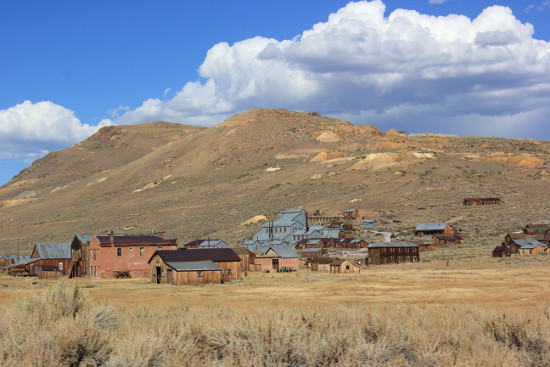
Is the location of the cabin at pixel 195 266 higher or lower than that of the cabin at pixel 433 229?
A: lower

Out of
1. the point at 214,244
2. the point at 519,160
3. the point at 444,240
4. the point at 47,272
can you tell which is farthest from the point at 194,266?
the point at 519,160

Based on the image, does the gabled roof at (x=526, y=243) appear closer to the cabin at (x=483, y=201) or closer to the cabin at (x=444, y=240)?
the cabin at (x=444, y=240)

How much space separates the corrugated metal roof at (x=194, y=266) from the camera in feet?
167

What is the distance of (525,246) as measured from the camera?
6931 centimetres

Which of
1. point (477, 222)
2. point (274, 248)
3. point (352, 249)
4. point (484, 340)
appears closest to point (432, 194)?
point (477, 222)

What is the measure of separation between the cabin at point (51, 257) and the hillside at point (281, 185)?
61.8 ft

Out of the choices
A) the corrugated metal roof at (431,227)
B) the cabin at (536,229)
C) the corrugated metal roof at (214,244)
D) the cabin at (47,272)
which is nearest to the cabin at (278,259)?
the corrugated metal roof at (214,244)

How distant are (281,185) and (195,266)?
78072 millimetres

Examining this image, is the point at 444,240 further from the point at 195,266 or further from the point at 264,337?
the point at 264,337

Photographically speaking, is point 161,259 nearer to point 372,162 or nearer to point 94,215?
point 94,215

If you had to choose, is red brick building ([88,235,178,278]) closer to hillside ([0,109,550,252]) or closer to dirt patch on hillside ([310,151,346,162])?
hillside ([0,109,550,252])

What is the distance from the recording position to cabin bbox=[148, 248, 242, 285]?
2000 inches

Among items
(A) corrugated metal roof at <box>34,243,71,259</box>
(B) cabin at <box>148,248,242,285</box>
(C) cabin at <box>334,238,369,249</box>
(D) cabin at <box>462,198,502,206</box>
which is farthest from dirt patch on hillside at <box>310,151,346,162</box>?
(B) cabin at <box>148,248,242,285</box>

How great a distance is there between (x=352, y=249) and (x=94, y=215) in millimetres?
60580
